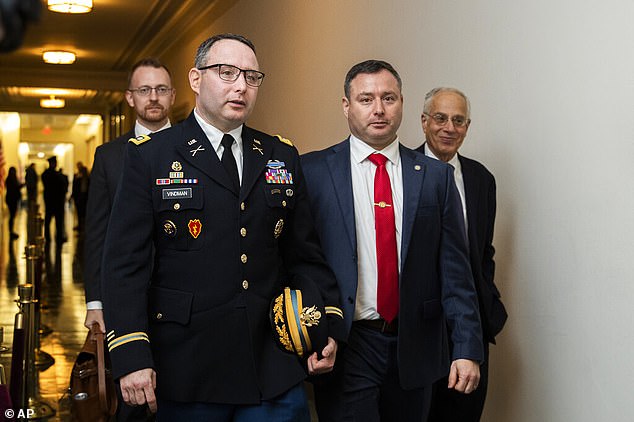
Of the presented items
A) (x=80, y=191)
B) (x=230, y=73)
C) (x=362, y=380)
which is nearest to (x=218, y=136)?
(x=230, y=73)

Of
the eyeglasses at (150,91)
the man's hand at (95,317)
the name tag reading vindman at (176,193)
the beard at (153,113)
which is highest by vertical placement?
the eyeglasses at (150,91)

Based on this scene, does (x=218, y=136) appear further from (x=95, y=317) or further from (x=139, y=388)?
(x=95, y=317)

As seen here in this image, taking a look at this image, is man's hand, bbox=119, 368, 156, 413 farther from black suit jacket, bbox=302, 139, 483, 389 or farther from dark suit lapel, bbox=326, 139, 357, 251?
dark suit lapel, bbox=326, 139, 357, 251

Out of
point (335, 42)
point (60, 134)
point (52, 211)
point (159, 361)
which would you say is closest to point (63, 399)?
point (335, 42)

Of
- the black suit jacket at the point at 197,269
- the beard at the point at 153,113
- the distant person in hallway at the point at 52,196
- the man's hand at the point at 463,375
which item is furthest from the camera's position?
the distant person in hallway at the point at 52,196

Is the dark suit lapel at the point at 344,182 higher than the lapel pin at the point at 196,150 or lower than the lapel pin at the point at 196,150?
lower

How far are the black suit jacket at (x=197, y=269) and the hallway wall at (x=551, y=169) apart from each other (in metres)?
1.46

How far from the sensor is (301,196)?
3.04 m

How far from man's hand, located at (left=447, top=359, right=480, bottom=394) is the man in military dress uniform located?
20.6 inches

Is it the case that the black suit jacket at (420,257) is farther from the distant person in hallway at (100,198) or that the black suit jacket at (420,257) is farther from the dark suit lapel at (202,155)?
the distant person in hallway at (100,198)

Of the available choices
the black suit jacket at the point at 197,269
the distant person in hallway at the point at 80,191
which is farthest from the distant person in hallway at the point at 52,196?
the black suit jacket at the point at 197,269

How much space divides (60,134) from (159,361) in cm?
4379

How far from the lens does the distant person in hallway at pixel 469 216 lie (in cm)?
394

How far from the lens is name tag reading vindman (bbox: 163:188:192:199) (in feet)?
9.03
